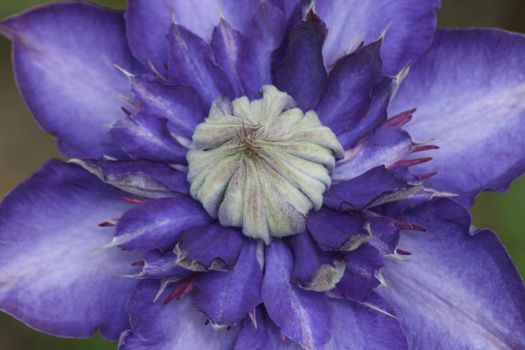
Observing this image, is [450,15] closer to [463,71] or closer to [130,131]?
[463,71]

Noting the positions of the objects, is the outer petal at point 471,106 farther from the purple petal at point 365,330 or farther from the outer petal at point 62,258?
the outer petal at point 62,258

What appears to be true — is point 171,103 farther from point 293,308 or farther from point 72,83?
point 293,308

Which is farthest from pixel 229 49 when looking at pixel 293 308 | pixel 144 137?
pixel 293 308

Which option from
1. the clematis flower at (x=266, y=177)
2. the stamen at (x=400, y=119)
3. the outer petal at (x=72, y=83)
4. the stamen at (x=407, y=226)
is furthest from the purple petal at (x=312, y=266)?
the outer petal at (x=72, y=83)

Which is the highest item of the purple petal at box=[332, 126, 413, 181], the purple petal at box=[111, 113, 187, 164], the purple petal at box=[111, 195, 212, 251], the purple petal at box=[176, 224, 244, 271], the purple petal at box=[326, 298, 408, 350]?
the purple petal at box=[111, 113, 187, 164]

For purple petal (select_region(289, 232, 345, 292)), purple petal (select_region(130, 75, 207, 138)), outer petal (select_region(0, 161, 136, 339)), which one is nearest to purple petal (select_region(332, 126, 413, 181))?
purple petal (select_region(289, 232, 345, 292))

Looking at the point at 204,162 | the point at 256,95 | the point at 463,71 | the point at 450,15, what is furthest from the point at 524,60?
the point at 450,15

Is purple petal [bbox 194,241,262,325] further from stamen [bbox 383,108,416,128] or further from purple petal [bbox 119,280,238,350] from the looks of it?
stamen [bbox 383,108,416,128]

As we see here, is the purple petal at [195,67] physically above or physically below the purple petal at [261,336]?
above
